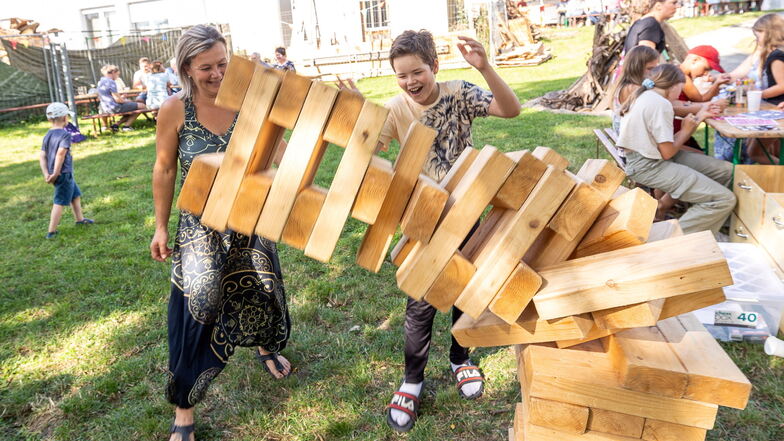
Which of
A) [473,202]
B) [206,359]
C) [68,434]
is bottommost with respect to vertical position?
[68,434]

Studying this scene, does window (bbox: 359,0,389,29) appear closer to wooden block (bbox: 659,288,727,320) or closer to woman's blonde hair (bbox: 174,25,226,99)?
woman's blonde hair (bbox: 174,25,226,99)

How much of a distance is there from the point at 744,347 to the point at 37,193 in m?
9.11

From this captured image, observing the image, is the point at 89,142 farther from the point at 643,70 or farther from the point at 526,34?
the point at 526,34

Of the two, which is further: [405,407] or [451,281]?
[405,407]

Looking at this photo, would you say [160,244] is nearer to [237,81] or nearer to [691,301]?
[237,81]

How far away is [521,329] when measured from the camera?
5.44ft

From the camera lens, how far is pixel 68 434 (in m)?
3.15

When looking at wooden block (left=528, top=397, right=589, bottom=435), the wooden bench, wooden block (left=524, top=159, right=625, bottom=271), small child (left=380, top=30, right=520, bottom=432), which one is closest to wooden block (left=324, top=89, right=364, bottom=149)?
wooden block (left=524, top=159, right=625, bottom=271)

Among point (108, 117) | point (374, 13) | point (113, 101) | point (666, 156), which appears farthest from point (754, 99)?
point (374, 13)

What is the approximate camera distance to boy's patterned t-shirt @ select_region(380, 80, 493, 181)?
276 cm

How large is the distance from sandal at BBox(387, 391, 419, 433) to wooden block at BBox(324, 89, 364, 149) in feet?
6.36

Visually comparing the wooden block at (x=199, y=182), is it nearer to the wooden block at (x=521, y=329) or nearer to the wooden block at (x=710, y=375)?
the wooden block at (x=521, y=329)

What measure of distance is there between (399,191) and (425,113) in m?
1.35

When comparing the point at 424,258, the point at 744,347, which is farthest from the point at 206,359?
the point at 744,347
